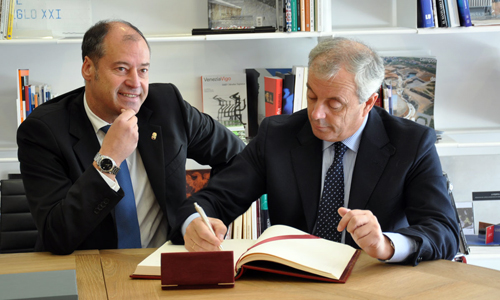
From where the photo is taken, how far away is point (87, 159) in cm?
174

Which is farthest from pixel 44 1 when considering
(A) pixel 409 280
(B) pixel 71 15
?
(A) pixel 409 280

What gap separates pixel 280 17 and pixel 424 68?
0.85 meters

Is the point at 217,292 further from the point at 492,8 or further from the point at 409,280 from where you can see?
the point at 492,8

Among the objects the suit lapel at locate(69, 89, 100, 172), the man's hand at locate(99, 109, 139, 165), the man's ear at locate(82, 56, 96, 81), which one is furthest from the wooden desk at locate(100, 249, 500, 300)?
the man's ear at locate(82, 56, 96, 81)

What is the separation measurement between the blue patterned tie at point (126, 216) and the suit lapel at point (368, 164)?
0.71m

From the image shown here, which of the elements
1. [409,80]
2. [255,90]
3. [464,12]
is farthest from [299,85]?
[464,12]

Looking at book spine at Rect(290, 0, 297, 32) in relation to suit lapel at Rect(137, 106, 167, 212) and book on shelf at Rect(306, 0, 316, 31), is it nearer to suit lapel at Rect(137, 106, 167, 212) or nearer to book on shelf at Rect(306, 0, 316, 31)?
book on shelf at Rect(306, 0, 316, 31)

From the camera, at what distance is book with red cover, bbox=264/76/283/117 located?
271cm

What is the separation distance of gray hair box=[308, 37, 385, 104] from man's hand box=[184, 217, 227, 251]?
536 millimetres

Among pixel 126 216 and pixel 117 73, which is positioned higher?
pixel 117 73

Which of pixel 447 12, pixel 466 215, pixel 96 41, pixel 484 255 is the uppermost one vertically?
pixel 447 12

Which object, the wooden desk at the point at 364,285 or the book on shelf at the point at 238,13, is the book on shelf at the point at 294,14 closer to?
the book on shelf at the point at 238,13

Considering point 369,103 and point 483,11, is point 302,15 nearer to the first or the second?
point 483,11

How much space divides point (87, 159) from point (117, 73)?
0.30 m
